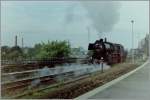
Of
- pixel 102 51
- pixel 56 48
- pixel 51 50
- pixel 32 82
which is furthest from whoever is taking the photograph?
pixel 56 48

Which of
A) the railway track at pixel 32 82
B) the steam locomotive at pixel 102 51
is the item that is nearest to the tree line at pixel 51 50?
the steam locomotive at pixel 102 51

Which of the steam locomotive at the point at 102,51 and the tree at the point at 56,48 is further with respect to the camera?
the tree at the point at 56,48

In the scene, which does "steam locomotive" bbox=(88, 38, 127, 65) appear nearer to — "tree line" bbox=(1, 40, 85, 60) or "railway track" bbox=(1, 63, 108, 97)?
"tree line" bbox=(1, 40, 85, 60)

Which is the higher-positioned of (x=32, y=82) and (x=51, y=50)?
(x=51, y=50)

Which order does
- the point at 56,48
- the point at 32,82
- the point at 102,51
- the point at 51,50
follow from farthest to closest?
the point at 56,48 → the point at 51,50 → the point at 102,51 → the point at 32,82

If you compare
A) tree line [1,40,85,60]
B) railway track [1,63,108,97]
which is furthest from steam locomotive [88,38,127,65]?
railway track [1,63,108,97]

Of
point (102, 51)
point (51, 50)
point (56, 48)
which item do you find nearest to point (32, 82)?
point (102, 51)

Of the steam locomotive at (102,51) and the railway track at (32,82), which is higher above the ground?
the steam locomotive at (102,51)

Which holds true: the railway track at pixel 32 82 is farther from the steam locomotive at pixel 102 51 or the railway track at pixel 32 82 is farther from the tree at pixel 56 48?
the tree at pixel 56 48

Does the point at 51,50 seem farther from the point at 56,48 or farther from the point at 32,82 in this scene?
the point at 32,82

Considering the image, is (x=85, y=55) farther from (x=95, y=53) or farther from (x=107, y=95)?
(x=107, y=95)

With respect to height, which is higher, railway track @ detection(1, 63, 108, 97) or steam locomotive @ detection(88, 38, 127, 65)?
steam locomotive @ detection(88, 38, 127, 65)

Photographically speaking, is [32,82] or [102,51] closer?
[32,82]

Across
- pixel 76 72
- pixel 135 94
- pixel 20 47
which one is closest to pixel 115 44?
pixel 20 47
